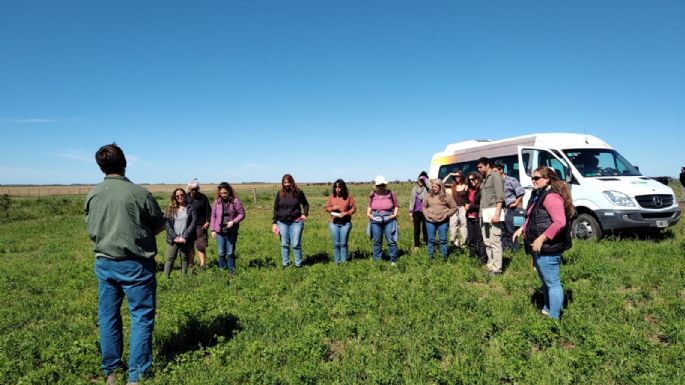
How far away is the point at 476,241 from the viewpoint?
9109mm

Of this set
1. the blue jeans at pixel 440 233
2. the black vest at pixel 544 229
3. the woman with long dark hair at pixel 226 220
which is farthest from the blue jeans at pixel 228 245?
the black vest at pixel 544 229

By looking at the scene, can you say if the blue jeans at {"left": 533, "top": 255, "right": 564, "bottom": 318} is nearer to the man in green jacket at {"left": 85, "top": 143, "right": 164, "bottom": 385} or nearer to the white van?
the man in green jacket at {"left": 85, "top": 143, "right": 164, "bottom": 385}

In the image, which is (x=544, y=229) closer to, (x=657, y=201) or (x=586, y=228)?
(x=586, y=228)

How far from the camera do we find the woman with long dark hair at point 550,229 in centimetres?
519

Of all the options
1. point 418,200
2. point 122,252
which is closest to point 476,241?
point 418,200

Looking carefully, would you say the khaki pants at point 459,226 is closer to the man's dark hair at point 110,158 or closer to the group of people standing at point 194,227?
the group of people standing at point 194,227

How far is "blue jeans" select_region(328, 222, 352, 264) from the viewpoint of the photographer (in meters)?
9.27

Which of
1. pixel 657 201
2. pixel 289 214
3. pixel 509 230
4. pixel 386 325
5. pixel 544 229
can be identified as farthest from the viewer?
pixel 657 201

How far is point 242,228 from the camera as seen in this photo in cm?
1822

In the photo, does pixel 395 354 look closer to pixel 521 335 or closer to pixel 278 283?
pixel 521 335

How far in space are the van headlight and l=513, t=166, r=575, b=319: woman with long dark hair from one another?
5896 millimetres

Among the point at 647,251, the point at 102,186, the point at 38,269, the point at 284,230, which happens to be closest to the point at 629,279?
the point at 647,251

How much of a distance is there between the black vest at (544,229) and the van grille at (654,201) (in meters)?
6.38

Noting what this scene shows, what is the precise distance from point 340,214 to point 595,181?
673cm
